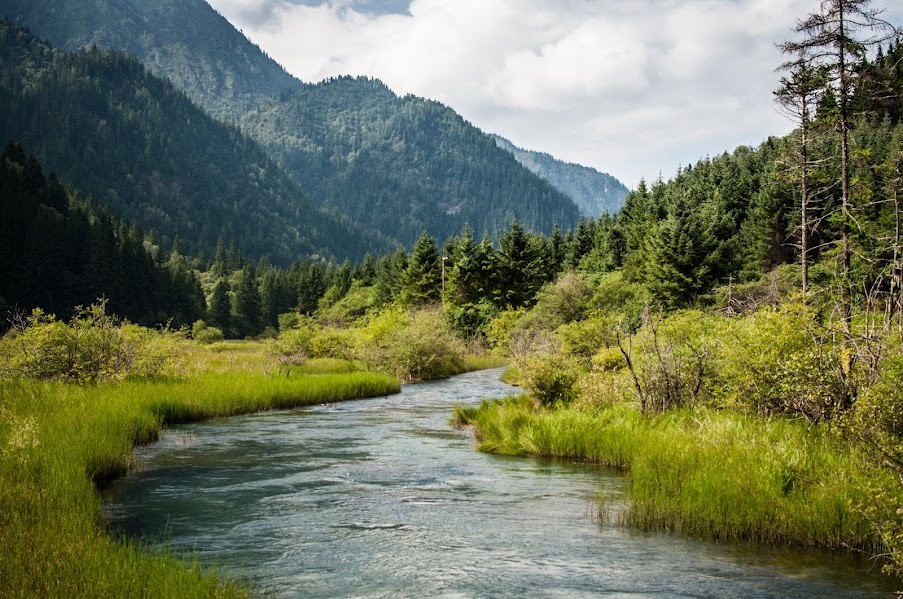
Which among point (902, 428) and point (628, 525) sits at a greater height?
point (902, 428)

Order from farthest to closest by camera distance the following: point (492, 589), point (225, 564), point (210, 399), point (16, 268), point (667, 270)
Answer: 1. point (16, 268)
2. point (667, 270)
3. point (210, 399)
4. point (225, 564)
5. point (492, 589)

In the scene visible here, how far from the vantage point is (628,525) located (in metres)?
12.7

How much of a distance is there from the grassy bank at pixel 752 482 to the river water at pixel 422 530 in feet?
1.47

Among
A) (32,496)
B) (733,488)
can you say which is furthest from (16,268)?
(733,488)

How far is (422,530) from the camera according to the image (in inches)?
488

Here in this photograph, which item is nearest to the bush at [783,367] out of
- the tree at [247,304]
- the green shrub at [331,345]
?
the green shrub at [331,345]

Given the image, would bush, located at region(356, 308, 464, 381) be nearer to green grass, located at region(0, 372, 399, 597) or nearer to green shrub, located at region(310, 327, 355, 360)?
green shrub, located at region(310, 327, 355, 360)

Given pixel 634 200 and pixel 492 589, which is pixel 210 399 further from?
pixel 634 200

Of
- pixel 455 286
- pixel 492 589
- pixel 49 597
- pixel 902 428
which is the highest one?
pixel 455 286

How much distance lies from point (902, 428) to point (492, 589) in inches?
264

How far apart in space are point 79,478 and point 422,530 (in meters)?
5.97

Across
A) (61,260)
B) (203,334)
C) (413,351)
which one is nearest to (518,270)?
(413,351)

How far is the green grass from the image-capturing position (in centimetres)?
779

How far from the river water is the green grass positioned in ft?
3.13
